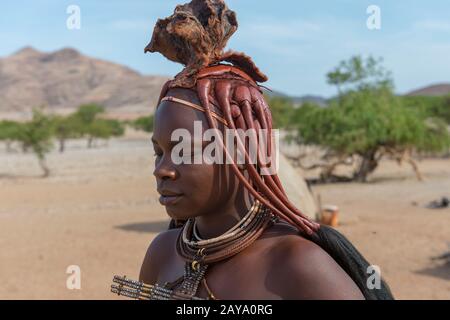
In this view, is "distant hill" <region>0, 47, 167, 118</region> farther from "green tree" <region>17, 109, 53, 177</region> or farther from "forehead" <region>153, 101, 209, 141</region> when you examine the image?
"forehead" <region>153, 101, 209, 141</region>

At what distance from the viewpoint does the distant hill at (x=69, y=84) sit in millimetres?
127625

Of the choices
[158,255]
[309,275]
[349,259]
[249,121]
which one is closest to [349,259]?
[349,259]

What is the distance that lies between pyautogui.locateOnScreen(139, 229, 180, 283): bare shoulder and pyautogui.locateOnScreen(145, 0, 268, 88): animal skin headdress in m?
0.64

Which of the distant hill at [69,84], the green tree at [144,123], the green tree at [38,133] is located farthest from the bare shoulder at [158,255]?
the distant hill at [69,84]

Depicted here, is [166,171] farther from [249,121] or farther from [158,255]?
[158,255]

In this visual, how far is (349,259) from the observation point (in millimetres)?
1726

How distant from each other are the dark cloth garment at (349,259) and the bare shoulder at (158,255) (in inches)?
25.5

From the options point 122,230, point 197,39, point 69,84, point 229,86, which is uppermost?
point 69,84

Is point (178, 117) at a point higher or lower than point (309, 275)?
higher

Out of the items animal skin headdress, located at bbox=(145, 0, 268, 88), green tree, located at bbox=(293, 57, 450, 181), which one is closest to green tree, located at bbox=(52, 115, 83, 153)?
green tree, located at bbox=(293, 57, 450, 181)

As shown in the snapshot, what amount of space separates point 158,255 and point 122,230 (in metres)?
9.20

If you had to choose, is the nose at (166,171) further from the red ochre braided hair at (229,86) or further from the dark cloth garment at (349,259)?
the dark cloth garment at (349,259)

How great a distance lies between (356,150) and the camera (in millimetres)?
18516
